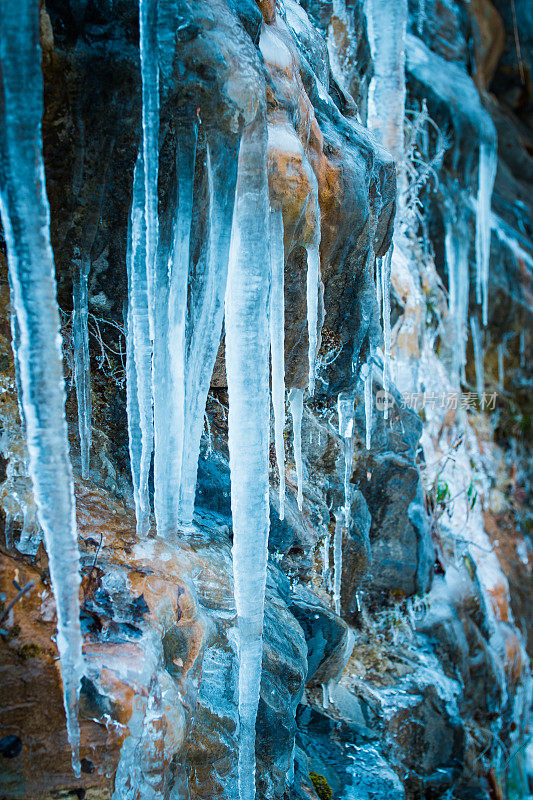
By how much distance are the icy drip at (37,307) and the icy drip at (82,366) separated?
884 mm

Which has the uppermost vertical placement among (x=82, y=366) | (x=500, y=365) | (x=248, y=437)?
(x=82, y=366)

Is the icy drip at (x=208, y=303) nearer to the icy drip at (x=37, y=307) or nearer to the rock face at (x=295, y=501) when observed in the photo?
the rock face at (x=295, y=501)

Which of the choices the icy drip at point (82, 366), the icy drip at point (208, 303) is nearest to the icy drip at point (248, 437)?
the icy drip at point (208, 303)

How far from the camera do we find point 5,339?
7.70ft

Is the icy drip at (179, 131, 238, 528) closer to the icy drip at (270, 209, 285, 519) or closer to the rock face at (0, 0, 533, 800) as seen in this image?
the rock face at (0, 0, 533, 800)

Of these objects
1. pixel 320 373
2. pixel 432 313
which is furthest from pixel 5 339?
pixel 432 313

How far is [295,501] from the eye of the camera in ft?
12.2

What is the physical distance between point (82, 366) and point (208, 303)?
655mm

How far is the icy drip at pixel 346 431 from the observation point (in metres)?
4.12

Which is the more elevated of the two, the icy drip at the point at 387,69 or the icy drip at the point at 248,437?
the icy drip at the point at 387,69

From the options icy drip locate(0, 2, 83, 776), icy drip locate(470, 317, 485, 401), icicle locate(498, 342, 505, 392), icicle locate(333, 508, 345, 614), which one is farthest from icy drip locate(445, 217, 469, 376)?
icy drip locate(0, 2, 83, 776)

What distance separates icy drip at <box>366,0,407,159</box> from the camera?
4816 millimetres

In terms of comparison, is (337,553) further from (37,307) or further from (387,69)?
(387,69)

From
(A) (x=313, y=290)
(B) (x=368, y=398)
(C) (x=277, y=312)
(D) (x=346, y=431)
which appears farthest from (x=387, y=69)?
(C) (x=277, y=312)
